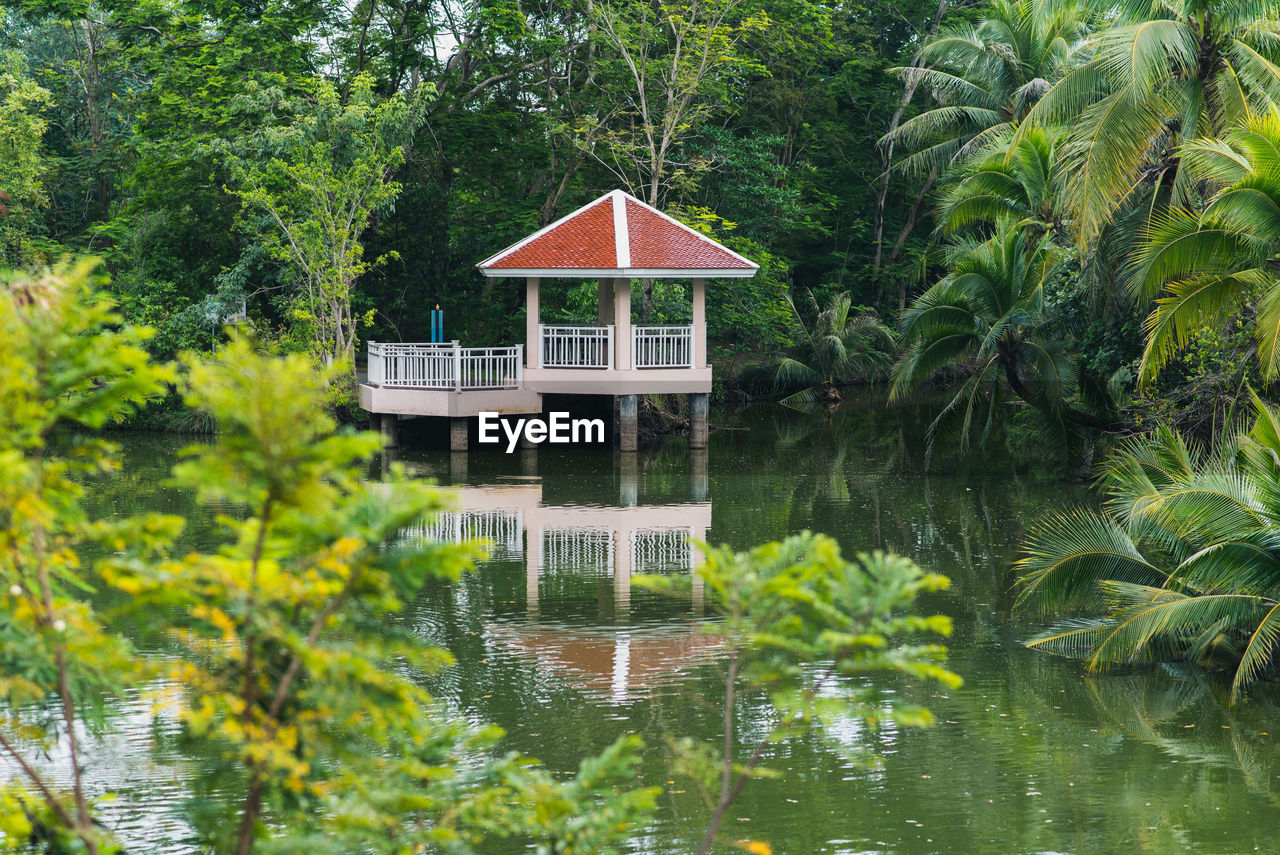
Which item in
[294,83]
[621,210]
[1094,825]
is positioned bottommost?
[1094,825]

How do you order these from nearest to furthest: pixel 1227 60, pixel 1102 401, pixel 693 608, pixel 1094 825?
pixel 1094 825
pixel 693 608
pixel 1227 60
pixel 1102 401

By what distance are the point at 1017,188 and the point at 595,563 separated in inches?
396

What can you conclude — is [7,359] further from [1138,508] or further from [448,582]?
[448,582]

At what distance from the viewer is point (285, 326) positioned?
86.1ft

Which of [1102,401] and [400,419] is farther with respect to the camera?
[400,419]

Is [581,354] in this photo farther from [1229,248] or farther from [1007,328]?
[1229,248]

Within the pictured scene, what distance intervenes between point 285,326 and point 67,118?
15.1m

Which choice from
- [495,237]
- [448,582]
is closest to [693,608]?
[448,582]

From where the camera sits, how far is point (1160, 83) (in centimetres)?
1392

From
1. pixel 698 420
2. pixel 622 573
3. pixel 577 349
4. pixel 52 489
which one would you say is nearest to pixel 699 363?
pixel 698 420

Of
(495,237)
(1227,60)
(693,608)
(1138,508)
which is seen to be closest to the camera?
(1138,508)

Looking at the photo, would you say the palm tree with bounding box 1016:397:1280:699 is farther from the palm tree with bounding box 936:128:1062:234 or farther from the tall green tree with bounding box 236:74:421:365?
the tall green tree with bounding box 236:74:421:365

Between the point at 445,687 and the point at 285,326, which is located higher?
the point at 285,326

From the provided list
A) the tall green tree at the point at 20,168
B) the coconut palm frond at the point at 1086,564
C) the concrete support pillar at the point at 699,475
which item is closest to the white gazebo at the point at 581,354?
the concrete support pillar at the point at 699,475
